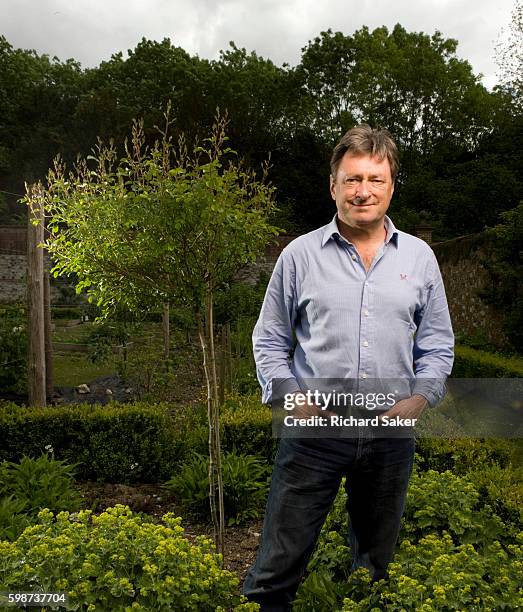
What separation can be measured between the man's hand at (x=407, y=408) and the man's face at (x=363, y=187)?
25.4 inches

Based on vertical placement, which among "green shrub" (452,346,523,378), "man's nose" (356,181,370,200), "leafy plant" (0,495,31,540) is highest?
"man's nose" (356,181,370,200)

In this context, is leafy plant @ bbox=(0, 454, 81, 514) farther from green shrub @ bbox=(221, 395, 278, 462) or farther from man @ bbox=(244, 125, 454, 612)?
man @ bbox=(244, 125, 454, 612)

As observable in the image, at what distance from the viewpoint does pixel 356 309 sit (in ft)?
8.14

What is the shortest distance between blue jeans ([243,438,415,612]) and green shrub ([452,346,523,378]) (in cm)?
607

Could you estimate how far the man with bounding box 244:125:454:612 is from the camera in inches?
97.5

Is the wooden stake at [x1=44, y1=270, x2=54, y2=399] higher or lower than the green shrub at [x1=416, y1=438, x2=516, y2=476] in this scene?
higher

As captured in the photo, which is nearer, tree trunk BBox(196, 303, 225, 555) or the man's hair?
the man's hair

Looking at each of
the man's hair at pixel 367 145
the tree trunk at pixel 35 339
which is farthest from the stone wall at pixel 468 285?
the man's hair at pixel 367 145

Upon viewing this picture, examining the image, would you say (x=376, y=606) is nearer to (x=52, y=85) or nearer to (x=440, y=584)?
(x=440, y=584)

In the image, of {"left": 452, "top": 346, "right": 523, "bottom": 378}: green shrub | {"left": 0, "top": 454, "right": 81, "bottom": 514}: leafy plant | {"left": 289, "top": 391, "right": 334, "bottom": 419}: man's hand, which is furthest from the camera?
{"left": 452, "top": 346, "right": 523, "bottom": 378}: green shrub

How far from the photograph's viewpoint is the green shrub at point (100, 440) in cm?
619

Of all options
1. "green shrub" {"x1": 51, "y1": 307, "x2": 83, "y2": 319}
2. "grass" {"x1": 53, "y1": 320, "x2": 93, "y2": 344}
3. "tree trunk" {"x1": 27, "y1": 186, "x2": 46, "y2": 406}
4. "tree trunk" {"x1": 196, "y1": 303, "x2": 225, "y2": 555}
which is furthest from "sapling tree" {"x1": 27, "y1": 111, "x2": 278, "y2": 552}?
"green shrub" {"x1": 51, "y1": 307, "x2": 83, "y2": 319}

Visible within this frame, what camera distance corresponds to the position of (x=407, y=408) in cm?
247

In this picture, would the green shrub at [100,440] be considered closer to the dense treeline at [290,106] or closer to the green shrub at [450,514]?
the green shrub at [450,514]
